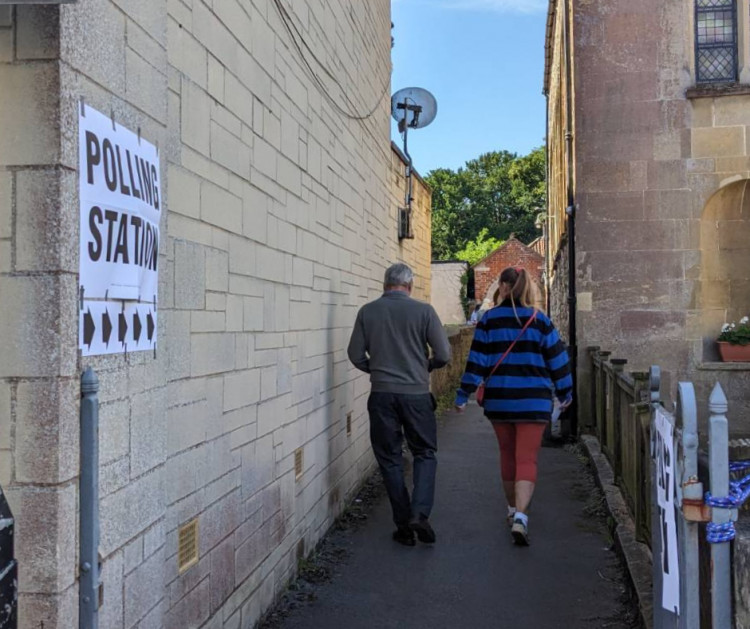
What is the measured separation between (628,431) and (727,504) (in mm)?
3451

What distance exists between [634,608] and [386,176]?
5.49m

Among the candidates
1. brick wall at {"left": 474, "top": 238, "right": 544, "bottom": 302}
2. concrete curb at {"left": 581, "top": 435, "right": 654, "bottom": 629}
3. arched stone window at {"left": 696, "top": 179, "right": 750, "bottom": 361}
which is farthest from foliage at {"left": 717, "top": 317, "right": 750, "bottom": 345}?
brick wall at {"left": 474, "top": 238, "right": 544, "bottom": 302}

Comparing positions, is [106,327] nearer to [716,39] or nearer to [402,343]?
[402,343]

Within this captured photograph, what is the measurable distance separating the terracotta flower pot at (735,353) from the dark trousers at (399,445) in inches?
225

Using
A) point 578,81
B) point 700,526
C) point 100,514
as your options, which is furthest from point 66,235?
point 578,81

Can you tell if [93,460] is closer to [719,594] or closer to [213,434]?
[213,434]

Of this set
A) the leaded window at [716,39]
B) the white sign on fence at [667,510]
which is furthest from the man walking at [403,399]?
the leaded window at [716,39]

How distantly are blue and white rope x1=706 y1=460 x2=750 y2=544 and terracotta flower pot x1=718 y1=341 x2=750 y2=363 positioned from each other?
319 inches

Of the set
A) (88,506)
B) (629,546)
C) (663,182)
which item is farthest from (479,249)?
(88,506)

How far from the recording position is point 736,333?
32.6 ft

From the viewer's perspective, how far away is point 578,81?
10.3 m

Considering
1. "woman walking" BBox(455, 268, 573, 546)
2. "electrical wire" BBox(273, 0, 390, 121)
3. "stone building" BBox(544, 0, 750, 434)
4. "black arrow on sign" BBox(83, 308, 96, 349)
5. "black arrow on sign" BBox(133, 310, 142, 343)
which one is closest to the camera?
"black arrow on sign" BBox(83, 308, 96, 349)

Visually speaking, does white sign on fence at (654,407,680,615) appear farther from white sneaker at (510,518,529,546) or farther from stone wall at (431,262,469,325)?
stone wall at (431,262,469,325)

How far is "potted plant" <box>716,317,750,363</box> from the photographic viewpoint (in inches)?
389
